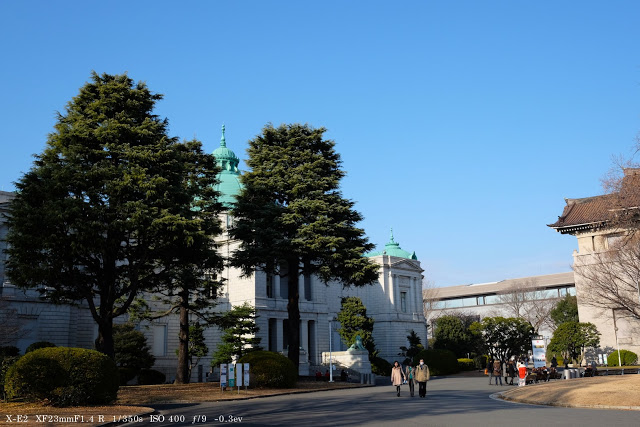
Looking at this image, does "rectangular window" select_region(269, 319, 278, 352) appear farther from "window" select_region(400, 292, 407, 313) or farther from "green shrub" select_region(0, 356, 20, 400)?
"green shrub" select_region(0, 356, 20, 400)

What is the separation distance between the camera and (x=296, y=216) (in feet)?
116

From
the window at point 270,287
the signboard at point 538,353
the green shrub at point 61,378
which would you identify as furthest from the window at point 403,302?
the green shrub at point 61,378

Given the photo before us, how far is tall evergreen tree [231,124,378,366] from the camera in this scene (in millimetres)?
35281

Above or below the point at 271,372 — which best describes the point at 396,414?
below

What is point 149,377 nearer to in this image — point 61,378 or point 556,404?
point 61,378

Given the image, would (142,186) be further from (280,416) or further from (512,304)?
(512,304)

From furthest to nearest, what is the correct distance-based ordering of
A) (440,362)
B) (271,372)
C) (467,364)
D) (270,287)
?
(467,364)
(270,287)
(440,362)
(271,372)

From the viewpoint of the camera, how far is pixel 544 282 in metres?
104

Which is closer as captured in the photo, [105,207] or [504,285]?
[105,207]

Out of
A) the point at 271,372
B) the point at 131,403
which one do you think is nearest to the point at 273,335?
the point at 271,372

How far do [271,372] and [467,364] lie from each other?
118 feet

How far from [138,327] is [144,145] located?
23858mm

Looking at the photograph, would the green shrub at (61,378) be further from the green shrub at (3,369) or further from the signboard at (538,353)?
the signboard at (538,353)

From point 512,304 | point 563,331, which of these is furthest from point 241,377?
point 512,304
